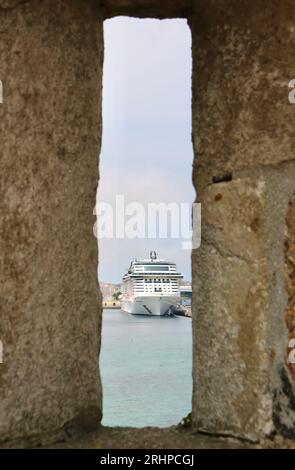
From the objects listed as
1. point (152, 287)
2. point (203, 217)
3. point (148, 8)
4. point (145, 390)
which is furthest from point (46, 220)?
point (152, 287)

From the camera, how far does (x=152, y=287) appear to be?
53906mm

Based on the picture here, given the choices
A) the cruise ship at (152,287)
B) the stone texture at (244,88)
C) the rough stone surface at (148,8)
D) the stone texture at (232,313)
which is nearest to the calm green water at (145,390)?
the stone texture at (232,313)

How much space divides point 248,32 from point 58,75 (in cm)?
76

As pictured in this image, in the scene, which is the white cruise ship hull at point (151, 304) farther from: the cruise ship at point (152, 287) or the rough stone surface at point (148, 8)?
the rough stone surface at point (148, 8)

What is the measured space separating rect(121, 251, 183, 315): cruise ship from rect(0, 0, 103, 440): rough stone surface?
5118 centimetres

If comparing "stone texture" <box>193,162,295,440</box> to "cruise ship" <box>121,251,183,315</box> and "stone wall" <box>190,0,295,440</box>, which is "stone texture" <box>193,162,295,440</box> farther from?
"cruise ship" <box>121,251,183,315</box>

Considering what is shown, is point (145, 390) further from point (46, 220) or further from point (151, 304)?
point (151, 304)

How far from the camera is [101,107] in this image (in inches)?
116

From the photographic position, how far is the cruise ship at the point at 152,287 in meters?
54.7

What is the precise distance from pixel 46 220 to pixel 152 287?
5147 centimetres

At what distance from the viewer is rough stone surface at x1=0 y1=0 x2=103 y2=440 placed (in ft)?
8.35
